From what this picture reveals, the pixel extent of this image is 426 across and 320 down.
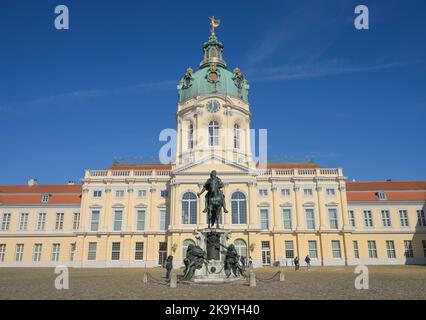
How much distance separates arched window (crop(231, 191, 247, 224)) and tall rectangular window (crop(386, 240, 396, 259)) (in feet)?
65.4

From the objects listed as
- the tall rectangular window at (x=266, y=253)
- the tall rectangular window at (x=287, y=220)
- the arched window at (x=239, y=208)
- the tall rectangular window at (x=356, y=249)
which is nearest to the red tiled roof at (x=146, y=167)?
the arched window at (x=239, y=208)

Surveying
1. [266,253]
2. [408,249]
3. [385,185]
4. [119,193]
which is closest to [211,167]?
[266,253]

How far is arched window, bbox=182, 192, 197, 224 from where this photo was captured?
39812mm

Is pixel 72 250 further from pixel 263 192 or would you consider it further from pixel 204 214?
pixel 263 192

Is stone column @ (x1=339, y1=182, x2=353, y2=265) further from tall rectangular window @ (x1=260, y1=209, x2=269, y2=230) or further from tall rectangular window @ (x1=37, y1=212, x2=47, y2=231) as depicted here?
tall rectangular window @ (x1=37, y1=212, x2=47, y2=231)

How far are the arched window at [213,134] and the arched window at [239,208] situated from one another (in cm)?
853

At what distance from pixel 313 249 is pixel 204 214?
1485 centimetres

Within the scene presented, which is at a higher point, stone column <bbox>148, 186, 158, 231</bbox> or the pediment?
the pediment

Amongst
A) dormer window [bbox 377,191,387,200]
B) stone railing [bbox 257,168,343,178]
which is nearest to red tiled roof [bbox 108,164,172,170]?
stone railing [bbox 257,168,343,178]

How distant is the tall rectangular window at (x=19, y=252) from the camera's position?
145 feet

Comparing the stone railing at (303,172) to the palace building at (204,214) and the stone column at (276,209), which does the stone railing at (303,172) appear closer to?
the palace building at (204,214)

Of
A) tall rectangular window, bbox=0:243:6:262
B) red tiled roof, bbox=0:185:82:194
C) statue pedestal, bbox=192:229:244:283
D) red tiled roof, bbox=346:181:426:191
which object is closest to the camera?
statue pedestal, bbox=192:229:244:283

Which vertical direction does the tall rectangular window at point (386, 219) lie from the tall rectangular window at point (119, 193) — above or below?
below
